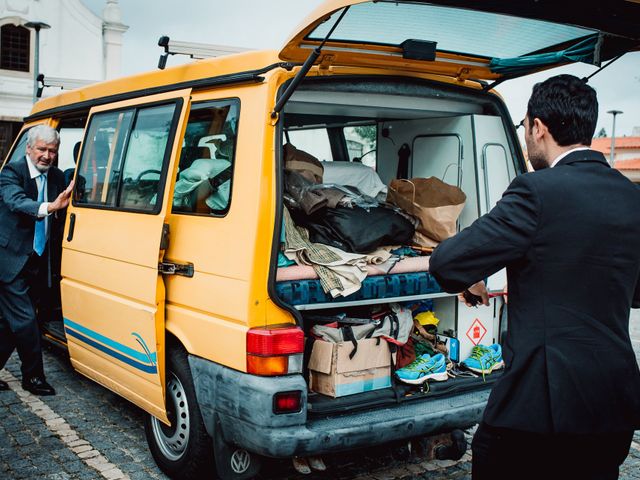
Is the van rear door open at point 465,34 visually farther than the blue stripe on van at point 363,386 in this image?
No

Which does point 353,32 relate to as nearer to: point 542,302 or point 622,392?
point 542,302

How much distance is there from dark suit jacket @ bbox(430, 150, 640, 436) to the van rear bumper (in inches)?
48.7

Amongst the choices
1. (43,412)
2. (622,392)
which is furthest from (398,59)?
(43,412)

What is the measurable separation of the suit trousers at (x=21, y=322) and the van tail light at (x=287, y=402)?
9.27ft

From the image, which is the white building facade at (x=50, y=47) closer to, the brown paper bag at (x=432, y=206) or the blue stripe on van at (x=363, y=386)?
the brown paper bag at (x=432, y=206)

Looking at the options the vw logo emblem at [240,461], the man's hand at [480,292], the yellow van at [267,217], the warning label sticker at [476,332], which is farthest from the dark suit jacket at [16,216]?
the man's hand at [480,292]

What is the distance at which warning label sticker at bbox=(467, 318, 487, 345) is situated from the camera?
4.27 metres

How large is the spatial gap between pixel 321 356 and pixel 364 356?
9.3 inches

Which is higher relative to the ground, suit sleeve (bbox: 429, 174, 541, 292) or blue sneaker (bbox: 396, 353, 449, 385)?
suit sleeve (bbox: 429, 174, 541, 292)

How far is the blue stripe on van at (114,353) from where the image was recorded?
151 inches

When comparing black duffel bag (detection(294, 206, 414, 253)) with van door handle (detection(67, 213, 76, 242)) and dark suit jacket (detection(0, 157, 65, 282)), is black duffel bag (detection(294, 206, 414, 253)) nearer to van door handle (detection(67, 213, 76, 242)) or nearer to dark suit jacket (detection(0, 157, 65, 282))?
van door handle (detection(67, 213, 76, 242))

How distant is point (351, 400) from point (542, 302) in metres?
1.66

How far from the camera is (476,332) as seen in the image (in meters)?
4.29

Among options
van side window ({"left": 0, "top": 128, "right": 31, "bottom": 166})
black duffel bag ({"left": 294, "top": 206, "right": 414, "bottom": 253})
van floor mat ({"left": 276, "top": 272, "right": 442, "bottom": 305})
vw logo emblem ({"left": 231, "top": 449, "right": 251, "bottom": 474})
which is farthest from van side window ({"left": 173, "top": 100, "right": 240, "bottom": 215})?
van side window ({"left": 0, "top": 128, "right": 31, "bottom": 166})
